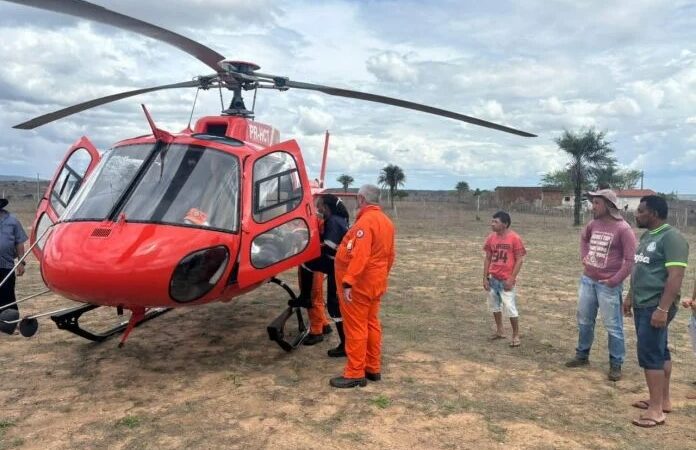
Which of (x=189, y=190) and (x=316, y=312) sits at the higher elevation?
(x=189, y=190)

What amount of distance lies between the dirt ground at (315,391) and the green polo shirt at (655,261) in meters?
1.01

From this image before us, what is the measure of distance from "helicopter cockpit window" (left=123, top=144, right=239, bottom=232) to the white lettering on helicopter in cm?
129

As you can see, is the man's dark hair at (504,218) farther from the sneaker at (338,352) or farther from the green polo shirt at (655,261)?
the sneaker at (338,352)

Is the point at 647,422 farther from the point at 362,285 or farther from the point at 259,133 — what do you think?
the point at 259,133

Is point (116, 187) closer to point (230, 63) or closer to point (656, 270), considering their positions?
point (230, 63)

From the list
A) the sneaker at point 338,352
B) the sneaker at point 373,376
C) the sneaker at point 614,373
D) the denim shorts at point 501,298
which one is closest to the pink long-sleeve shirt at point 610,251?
the sneaker at point 614,373

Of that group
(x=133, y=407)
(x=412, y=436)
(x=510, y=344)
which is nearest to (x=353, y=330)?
(x=412, y=436)

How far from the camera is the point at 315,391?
468cm

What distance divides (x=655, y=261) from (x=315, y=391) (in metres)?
3.03

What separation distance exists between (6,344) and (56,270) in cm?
250

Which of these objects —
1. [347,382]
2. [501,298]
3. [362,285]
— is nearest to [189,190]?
[362,285]

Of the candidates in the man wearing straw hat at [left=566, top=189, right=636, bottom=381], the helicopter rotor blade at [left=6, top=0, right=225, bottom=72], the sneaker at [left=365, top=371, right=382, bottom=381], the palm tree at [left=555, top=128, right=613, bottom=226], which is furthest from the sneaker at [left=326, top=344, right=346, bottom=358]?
the palm tree at [left=555, top=128, right=613, bottom=226]

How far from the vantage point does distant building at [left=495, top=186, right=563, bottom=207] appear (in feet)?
189

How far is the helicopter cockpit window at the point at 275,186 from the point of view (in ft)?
16.3
